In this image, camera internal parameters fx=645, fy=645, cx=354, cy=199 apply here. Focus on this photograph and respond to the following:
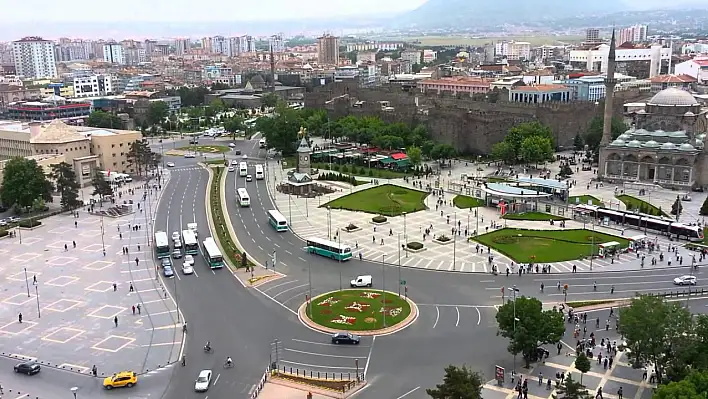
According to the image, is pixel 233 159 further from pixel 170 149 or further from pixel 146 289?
pixel 146 289

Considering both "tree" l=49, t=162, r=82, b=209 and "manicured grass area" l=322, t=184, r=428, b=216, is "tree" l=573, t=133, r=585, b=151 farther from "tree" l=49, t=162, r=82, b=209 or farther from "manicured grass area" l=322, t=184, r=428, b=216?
"tree" l=49, t=162, r=82, b=209

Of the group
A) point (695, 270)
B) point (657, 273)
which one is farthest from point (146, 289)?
point (695, 270)

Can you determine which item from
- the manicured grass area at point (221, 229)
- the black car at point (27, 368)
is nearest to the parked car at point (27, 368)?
the black car at point (27, 368)

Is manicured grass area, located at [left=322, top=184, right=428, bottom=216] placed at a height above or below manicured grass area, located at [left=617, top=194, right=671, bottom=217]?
below

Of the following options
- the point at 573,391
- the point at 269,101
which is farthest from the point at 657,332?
the point at 269,101

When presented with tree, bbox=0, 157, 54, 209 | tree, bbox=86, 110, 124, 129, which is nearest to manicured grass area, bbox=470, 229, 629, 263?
tree, bbox=0, 157, 54, 209

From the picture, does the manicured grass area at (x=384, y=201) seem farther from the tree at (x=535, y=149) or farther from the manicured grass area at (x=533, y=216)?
the tree at (x=535, y=149)

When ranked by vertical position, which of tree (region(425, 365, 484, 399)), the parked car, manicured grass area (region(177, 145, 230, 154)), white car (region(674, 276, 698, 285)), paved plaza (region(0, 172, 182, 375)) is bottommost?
manicured grass area (region(177, 145, 230, 154))

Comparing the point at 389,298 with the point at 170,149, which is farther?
the point at 170,149

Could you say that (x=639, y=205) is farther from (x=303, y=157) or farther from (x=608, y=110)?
(x=303, y=157)
